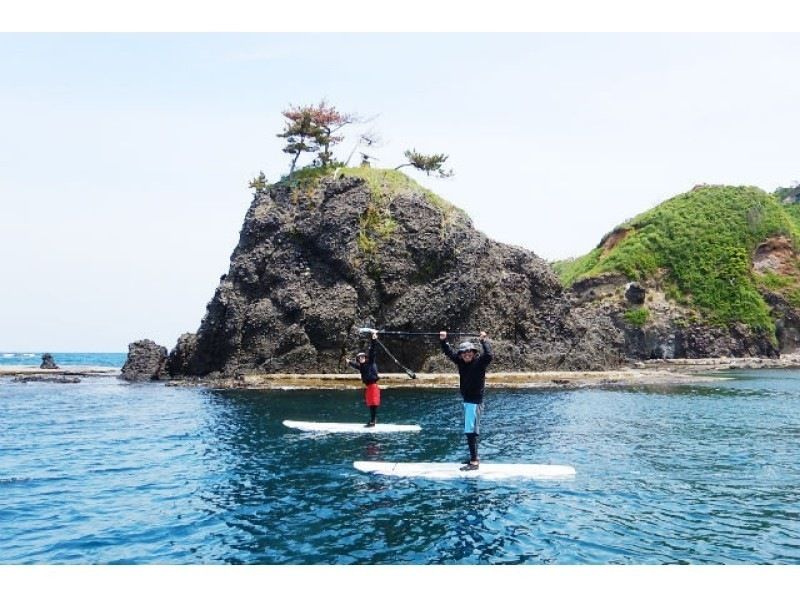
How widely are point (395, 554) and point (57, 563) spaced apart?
6.27 meters

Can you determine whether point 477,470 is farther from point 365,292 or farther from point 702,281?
point 702,281

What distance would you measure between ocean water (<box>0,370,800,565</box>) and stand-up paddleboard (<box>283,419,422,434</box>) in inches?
30.4

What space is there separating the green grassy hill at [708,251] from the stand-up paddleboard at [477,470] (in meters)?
94.9

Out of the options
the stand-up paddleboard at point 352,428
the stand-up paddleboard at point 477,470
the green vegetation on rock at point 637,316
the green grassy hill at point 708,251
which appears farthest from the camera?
the green grassy hill at point 708,251

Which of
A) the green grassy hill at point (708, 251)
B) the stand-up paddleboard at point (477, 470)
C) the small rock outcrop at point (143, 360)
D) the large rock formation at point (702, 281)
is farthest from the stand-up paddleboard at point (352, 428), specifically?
the green grassy hill at point (708, 251)

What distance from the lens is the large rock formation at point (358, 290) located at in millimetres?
56156

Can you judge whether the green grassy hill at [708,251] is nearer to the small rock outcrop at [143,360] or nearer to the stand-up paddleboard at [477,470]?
the small rock outcrop at [143,360]

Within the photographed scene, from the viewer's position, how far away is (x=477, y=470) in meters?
19.1

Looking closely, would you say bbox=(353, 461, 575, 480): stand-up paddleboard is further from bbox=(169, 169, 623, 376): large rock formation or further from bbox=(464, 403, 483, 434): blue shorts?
bbox=(169, 169, 623, 376): large rock formation

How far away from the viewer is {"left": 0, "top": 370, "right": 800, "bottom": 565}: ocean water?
12539 mm

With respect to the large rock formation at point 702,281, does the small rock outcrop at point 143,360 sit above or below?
below

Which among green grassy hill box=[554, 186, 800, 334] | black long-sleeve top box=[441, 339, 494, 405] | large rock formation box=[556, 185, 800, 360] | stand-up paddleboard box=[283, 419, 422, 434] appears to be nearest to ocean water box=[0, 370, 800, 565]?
stand-up paddleboard box=[283, 419, 422, 434]

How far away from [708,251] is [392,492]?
4480 inches

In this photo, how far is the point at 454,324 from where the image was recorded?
58.4m
